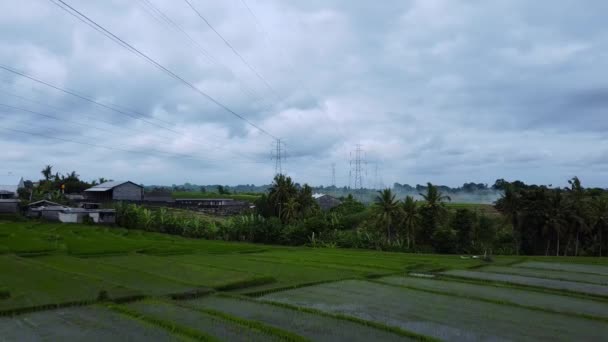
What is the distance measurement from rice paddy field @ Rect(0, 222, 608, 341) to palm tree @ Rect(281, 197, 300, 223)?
31174mm

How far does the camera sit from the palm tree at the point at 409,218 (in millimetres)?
50750

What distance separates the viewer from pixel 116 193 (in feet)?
248

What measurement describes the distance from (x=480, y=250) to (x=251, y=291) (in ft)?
123

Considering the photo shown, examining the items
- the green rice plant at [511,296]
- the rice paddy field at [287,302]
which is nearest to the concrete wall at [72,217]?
the rice paddy field at [287,302]

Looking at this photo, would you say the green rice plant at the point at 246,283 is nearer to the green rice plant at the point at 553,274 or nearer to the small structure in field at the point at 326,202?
the green rice plant at the point at 553,274

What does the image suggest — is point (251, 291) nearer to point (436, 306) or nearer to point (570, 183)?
point (436, 306)

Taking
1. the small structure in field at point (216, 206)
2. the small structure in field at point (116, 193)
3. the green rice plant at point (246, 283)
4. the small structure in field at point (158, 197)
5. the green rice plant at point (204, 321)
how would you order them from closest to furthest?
the green rice plant at point (204, 321)
the green rice plant at point (246, 283)
the small structure in field at point (116, 193)
the small structure in field at point (216, 206)
the small structure in field at point (158, 197)

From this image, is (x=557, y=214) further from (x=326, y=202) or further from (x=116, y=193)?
(x=116, y=193)

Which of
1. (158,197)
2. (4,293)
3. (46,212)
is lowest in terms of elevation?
(4,293)

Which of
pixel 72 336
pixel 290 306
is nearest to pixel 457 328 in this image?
pixel 290 306

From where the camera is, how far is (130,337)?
469 inches

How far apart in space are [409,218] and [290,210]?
1758cm

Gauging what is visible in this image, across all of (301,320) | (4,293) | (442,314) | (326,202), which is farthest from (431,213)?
(4,293)

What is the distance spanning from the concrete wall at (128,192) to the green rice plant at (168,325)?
65.7 metres
